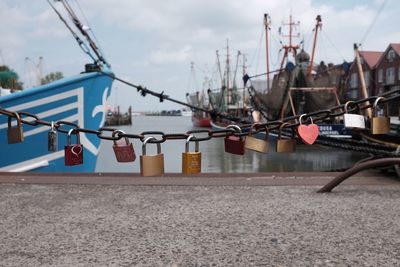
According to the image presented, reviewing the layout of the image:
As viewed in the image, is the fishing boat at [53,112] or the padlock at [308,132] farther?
the fishing boat at [53,112]

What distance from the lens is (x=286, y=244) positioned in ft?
9.23

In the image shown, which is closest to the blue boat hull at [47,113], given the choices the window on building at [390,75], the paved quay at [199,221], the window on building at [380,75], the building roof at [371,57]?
the paved quay at [199,221]

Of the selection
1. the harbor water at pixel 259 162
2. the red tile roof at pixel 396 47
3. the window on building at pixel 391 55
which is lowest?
the harbor water at pixel 259 162

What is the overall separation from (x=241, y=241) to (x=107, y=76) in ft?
19.3

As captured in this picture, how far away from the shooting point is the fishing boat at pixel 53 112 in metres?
6.60

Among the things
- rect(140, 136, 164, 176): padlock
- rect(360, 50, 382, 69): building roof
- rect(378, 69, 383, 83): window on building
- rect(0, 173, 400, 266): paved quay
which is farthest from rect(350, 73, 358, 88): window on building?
rect(140, 136, 164, 176): padlock

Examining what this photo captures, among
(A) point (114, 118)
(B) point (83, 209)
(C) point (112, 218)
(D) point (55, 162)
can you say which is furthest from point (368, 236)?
(A) point (114, 118)

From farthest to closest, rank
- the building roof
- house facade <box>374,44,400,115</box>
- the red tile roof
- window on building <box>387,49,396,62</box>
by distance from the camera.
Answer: the building roof
window on building <box>387,49,396,62</box>
the red tile roof
house facade <box>374,44,400,115</box>

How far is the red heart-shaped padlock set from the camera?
92.1 inches

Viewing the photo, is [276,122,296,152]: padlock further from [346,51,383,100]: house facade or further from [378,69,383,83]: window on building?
[378,69,383,83]: window on building

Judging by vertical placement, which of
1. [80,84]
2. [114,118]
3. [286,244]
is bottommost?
[286,244]

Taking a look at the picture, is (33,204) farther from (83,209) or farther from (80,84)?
(80,84)

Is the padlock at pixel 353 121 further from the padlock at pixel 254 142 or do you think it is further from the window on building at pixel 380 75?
the window on building at pixel 380 75

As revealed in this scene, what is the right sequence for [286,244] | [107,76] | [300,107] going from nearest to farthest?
[286,244] < [107,76] < [300,107]
